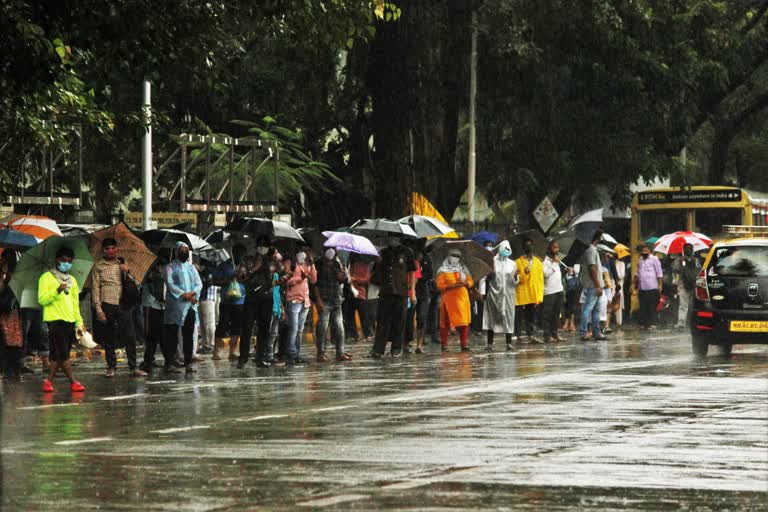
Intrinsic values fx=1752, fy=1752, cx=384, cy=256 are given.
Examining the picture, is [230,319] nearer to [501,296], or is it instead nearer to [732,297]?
[501,296]

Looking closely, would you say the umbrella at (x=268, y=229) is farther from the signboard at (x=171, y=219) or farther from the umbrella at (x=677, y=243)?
the umbrella at (x=677, y=243)

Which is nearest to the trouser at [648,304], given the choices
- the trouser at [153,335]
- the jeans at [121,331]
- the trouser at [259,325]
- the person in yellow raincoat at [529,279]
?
the person in yellow raincoat at [529,279]

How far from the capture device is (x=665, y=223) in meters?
39.2

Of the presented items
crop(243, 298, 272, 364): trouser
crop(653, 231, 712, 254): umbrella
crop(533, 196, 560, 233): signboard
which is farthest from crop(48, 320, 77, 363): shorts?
crop(533, 196, 560, 233): signboard

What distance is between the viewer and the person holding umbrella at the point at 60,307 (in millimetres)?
18875

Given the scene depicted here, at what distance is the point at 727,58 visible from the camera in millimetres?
42406

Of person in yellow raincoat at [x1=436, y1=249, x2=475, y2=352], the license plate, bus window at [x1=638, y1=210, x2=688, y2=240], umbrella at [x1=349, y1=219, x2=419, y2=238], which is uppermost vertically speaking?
bus window at [x1=638, y1=210, x2=688, y2=240]

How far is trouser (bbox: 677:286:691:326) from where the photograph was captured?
35.3 meters

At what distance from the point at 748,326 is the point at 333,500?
15.4 meters

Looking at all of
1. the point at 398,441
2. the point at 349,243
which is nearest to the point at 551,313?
the point at 349,243

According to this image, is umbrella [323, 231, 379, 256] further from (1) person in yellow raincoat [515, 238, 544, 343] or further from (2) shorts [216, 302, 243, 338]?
(1) person in yellow raincoat [515, 238, 544, 343]

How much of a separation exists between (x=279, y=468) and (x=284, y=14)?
10.7 m

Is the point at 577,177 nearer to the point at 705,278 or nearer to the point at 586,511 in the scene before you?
the point at 705,278

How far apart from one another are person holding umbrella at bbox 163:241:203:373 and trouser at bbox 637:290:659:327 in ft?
51.1
